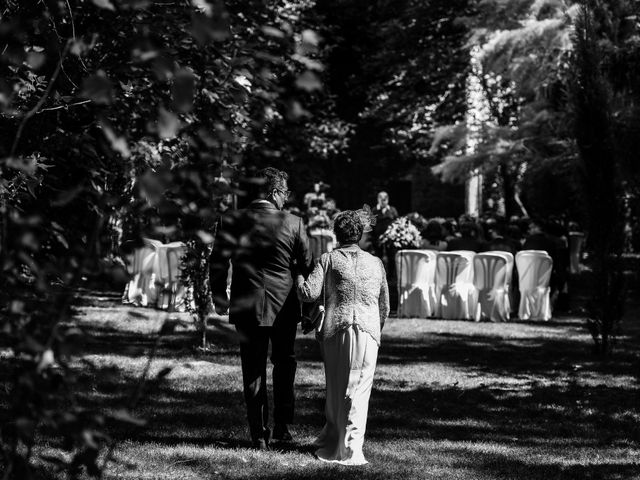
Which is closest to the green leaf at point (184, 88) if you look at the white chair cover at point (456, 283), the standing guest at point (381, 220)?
the white chair cover at point (456, 283)

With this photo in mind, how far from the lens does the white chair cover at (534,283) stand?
17625mm

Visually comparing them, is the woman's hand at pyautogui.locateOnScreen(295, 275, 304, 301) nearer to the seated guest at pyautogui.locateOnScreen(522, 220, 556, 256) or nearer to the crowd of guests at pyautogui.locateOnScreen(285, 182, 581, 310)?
the crowd of guests at pyautogui.locateOnScreen(285, 182, 581, 310)

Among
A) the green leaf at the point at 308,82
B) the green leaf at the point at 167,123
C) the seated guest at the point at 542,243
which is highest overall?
the seated guest at the point at 542,243

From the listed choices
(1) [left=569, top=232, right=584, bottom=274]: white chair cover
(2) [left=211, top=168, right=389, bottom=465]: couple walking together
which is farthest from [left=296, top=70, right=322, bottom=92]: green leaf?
(1) [left=569, top=232, right=584, bottom=274]: white chair cover

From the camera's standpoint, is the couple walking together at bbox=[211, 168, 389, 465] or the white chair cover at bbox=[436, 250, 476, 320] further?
the white chair cover at bbox=[436, 250, 476, 320]

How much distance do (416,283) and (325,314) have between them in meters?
10.6

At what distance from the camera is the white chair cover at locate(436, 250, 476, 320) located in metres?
17.4

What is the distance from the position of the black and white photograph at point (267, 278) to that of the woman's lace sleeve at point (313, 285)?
0.01 m

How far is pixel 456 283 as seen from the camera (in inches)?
690

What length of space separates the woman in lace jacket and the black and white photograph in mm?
16

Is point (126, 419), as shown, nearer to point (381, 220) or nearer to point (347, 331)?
point (347, 331)

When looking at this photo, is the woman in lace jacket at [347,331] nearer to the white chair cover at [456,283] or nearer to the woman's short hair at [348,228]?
the woman's short hair at [348,228]

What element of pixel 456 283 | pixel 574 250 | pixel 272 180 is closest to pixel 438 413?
pixel 272 180

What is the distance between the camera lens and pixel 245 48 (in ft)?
11.1
